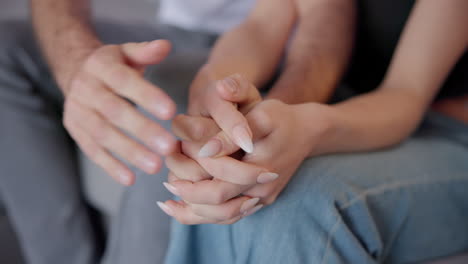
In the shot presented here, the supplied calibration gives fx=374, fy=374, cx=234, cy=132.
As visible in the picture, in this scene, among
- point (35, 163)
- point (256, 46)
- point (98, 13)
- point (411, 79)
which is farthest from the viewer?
point (98, 13)

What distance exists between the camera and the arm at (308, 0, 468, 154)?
19.0 inches

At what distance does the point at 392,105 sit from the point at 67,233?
66cm

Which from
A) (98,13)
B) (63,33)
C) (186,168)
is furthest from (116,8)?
(186,168)

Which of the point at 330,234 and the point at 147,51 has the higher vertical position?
the point at 147,51

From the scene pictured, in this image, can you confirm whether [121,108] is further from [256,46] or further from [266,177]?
[256,46]

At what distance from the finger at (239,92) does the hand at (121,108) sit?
0.05 metres

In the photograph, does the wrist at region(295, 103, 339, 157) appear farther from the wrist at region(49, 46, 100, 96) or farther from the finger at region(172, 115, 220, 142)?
the wrist at region(49, 46, 100, 96)

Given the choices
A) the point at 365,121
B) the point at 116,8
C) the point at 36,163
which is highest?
the point at 365,121

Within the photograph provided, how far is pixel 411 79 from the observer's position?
21.0 inches

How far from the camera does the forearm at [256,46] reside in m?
0.56

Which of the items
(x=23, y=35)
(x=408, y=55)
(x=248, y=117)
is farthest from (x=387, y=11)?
(x=23, y=35)

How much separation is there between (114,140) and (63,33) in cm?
33

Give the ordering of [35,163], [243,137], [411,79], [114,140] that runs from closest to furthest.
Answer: [243,137] → [114,140] → [411,79] → [35,163]

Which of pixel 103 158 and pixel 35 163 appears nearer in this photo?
pixel 103 158
